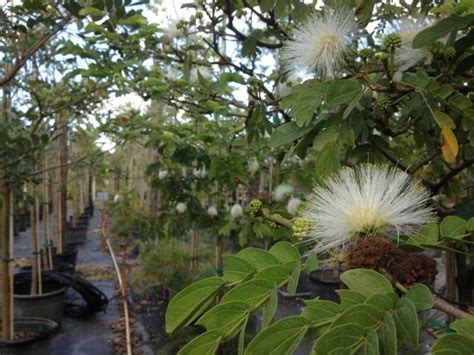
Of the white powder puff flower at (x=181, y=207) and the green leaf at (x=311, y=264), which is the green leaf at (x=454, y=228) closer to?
the green leaf at (x=311, y=264)

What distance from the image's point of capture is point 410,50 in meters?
1.09

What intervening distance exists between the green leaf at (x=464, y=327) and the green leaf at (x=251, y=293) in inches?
9.1

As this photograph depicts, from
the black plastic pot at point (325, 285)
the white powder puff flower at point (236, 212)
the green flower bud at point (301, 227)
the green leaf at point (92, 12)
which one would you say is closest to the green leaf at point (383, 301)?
the green flower bud at point (301, 227)

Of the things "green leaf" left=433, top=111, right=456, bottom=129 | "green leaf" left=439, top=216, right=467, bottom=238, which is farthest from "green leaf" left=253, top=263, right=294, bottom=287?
"green leaf" left=433, top=111, right=456, bottom=129

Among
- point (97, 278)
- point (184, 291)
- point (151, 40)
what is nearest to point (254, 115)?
point (151, 40)

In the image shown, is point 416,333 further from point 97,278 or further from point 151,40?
point 97,278

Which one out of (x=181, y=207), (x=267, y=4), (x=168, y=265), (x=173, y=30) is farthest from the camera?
(x=168, y=265)

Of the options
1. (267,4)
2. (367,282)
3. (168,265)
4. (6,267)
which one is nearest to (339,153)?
(367,282)

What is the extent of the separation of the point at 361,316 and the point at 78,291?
4.65m

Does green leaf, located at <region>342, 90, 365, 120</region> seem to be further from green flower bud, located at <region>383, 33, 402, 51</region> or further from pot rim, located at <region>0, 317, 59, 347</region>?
pot rim, located at <region>0, 317, 59, 347</region>

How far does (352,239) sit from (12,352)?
117 inches

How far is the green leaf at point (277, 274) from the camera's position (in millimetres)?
648

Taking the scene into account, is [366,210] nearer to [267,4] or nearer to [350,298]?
A: [350,298]

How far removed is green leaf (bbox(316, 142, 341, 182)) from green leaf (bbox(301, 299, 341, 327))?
1.29ft
